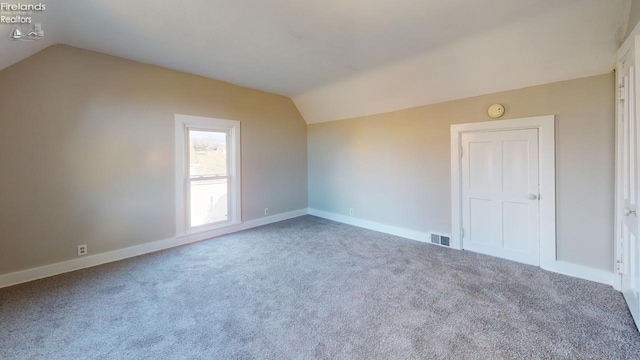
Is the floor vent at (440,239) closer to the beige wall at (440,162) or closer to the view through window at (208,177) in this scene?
the beige wall at (440,162)

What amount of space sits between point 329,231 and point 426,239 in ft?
5.51

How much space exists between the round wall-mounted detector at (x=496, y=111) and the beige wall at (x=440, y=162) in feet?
0.25

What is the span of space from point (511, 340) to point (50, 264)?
474 cm

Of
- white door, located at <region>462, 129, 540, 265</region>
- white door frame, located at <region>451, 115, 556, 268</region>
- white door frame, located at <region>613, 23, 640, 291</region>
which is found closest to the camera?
white door frame, located at <region>613, 23, 640, 291</region>

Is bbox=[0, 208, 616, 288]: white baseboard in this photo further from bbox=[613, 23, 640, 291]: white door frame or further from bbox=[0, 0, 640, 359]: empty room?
bbox=[613, 23, 640, 291]: white door frame

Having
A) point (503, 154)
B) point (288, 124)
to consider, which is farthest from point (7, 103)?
point (503, 154)

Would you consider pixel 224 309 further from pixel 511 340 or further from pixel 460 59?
pixel 460 59

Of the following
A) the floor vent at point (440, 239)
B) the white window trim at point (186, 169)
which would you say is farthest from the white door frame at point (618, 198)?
the white window trim at point (186, 169)

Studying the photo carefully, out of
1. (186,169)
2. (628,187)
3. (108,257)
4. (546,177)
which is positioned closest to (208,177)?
(186,169)

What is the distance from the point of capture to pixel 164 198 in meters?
3.70

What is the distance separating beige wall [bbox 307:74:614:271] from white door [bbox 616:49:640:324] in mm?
269

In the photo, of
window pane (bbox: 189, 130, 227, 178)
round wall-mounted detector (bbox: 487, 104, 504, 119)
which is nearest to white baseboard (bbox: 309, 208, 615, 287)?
round wall-mounted detector (bbox: 487, 104, 504, 119)

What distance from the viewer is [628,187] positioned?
211 cm

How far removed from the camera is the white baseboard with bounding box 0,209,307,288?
2682 mm
